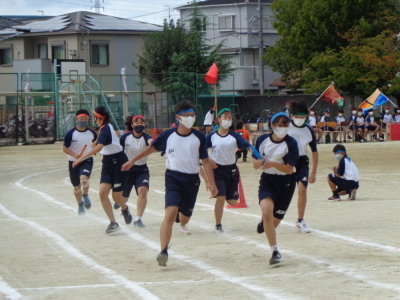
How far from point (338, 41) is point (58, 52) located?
72.2 feet

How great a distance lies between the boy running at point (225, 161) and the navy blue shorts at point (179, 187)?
2.10m

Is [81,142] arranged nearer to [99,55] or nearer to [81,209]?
[81,209]

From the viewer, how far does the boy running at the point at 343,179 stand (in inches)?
594

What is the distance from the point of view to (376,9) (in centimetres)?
5138

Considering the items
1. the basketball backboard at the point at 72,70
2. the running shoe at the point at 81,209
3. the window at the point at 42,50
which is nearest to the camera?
the running shoe at the point at 81,209

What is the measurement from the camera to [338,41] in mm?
52688

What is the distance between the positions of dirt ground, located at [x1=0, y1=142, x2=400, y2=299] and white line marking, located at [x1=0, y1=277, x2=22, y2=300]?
1 cm

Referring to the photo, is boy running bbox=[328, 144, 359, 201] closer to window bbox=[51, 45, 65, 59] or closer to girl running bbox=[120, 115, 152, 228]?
girl running bbox=[120, 115, 152, 228]

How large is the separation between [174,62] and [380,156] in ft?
90.1

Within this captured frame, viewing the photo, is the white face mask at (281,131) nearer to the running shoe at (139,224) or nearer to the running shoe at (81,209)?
the running shoe at (139,224)

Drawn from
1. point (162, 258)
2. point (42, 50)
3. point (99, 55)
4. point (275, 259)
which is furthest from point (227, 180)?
point (42, 50)

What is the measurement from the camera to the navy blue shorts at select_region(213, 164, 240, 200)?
36.4ft

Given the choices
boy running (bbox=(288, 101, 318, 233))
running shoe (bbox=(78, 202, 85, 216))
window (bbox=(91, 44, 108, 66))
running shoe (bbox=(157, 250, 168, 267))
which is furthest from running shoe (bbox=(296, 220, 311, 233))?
window (bbox=(91, 44, 108, 66))

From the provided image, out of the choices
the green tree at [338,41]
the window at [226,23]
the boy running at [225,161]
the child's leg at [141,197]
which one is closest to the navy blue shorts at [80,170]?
the child's leg at [141,197]
